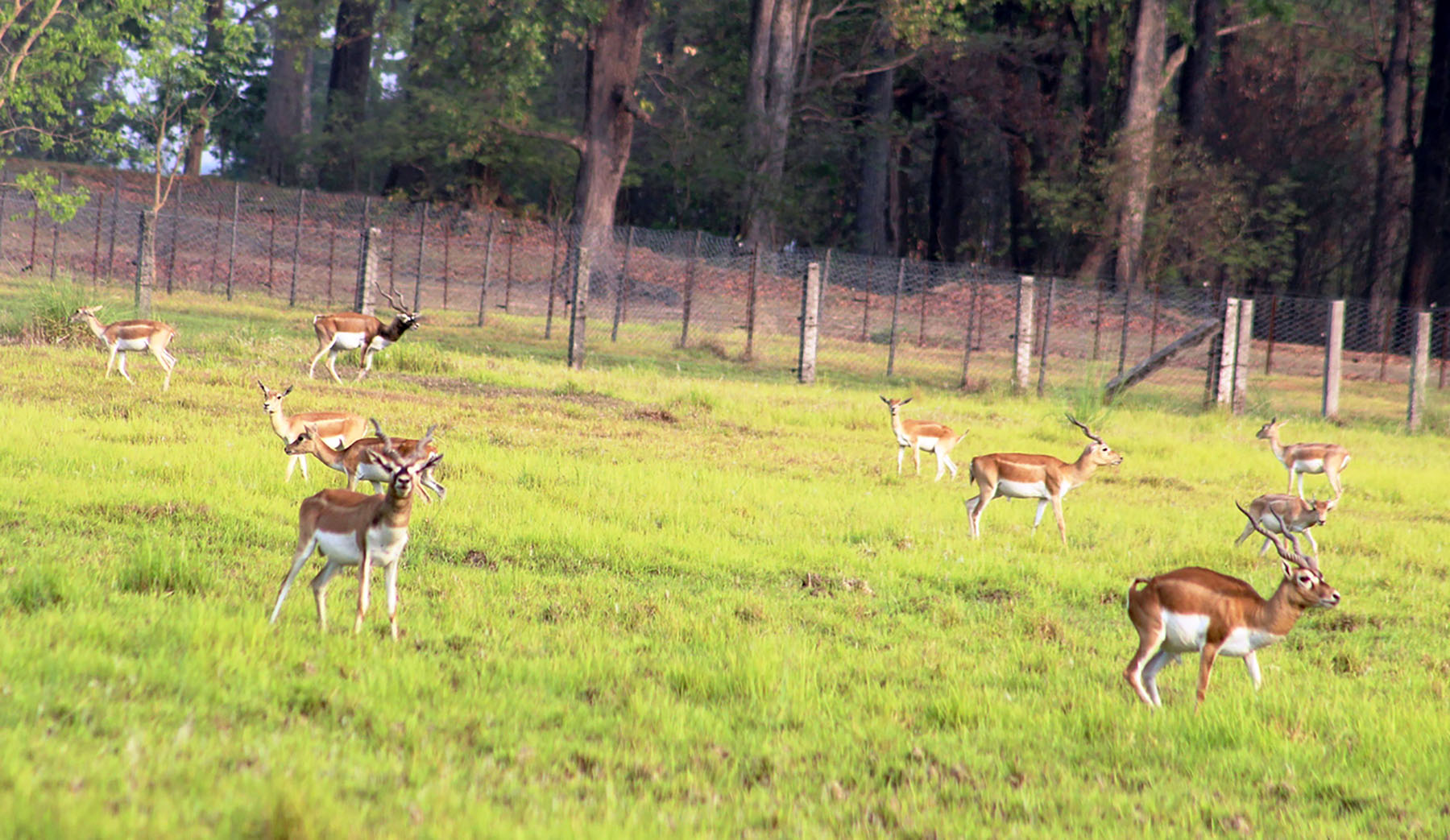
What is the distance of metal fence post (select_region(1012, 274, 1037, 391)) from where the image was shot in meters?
23.6

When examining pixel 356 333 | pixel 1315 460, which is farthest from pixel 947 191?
pixel 1315 460

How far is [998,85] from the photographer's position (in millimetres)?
46062

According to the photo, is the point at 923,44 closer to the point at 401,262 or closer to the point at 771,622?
the point at 401,262

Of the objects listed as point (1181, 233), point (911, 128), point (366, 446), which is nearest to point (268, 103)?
point (911, 128)

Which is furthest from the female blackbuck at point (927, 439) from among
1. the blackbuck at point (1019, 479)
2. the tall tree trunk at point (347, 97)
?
the tall tree trunk at point (347, 97)

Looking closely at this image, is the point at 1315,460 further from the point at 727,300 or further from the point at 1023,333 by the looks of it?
the point at 727,300

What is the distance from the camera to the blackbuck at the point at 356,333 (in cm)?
1777

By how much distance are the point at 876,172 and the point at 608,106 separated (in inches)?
499

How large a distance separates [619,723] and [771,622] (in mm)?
2222

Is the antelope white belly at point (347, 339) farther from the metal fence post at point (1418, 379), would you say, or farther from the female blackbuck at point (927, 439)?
the metal fence post at point (1418, 379)

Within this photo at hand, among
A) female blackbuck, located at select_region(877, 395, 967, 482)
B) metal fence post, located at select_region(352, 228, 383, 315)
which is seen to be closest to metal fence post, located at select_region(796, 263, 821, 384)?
metal fence post, located at select_region(352, 228, 383, 315)

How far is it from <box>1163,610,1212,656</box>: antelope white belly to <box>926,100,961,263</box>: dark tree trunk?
4431 centimetres

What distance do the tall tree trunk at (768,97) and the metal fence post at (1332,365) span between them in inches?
876

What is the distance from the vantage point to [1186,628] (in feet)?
21.1
